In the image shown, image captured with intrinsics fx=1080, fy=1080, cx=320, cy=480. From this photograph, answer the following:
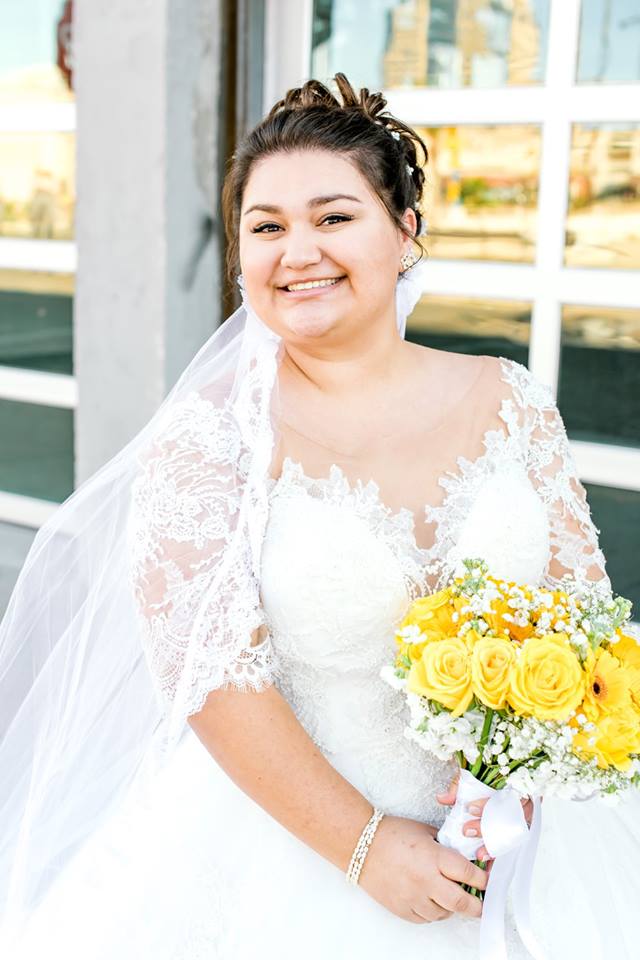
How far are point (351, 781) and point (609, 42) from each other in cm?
298

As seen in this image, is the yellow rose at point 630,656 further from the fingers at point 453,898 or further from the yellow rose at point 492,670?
the fingers at point 453,898

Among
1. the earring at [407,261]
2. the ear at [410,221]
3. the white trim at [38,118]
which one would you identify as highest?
the white trim at [38,118]

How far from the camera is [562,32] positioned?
12.9 feet

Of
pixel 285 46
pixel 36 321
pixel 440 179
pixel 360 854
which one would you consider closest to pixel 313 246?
pixel 360 854

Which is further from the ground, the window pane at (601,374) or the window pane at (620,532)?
the window pane at (601,374)

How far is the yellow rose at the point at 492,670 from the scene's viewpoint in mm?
1586

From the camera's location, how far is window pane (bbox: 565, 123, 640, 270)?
3.99 meters

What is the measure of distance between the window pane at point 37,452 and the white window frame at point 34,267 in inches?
1.9

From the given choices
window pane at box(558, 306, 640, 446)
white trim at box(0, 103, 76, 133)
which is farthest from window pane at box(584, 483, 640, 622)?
white trim at box(0, 103, 76, 133)

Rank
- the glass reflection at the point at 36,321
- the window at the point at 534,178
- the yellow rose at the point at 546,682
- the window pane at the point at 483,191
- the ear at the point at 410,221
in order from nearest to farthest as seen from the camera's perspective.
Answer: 1. the yellow rose at the point at 546,682
2. the ear at the point at 410,221
3. the window at the point at 534,178
4. the window pane at the point at 483,191
5. the glass reflection at the point at 36,321

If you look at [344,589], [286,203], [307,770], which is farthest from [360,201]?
[307,770]

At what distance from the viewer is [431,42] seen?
4.27 meters

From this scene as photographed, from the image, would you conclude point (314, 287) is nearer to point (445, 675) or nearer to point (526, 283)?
point (445, 675)

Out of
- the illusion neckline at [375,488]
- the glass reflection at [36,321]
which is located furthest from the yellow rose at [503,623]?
the glass reflection at [36,321]
